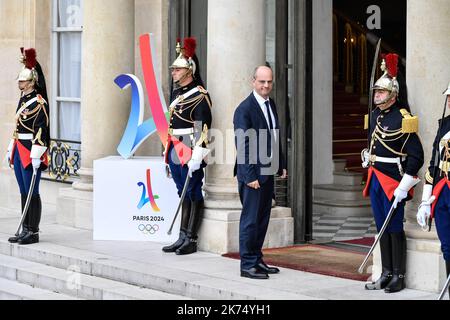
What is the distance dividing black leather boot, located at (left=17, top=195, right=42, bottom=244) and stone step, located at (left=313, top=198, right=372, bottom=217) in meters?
3.99

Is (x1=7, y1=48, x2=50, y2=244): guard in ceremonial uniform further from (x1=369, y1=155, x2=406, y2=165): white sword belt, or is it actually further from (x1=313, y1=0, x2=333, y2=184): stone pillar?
(x1=313, y1=0, x2=333, y2=184): stone pillar

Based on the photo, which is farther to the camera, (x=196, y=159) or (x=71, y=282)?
(x=196, y=159)

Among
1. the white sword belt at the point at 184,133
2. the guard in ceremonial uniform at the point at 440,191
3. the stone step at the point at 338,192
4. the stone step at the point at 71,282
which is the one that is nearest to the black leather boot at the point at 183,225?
the white sword belt at the point at 184,133

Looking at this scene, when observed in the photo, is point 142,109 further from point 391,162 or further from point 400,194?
point 400,194

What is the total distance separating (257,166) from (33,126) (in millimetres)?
3004

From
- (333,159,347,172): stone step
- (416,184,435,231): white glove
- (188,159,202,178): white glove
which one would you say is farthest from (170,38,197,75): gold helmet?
(333,159,347,172): stone step

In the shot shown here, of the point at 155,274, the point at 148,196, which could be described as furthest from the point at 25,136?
the point at 155,274

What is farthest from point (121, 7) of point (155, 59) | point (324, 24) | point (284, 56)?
point (324, 24)

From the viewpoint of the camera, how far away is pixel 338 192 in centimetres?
1593

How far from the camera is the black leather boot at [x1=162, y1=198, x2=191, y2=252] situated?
1240 cm

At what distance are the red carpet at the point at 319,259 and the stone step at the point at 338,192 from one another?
307 cm

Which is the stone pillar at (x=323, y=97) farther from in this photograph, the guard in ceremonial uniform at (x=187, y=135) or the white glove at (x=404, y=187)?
the white glove at (x=404, y=187)

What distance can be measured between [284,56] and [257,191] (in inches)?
104

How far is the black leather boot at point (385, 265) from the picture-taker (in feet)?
33.7
